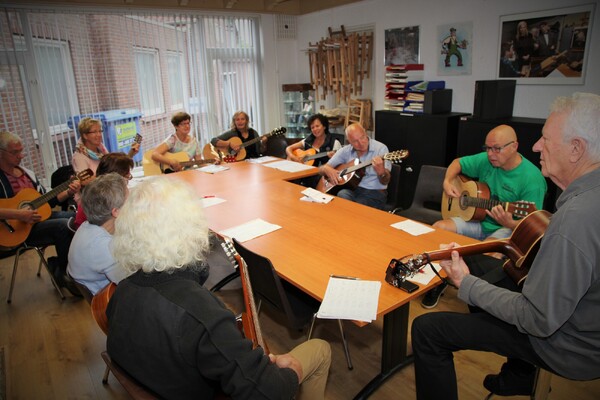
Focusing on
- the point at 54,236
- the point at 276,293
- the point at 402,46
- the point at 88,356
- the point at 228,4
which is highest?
the point at 228,4

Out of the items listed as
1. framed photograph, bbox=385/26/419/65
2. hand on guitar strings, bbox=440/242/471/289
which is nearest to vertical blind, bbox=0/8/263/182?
framed photograph, bbox=385/26/419/65

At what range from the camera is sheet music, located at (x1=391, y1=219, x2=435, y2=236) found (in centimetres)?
235

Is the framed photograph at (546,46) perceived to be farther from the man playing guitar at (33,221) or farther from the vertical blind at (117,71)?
the man playing guitar at (33,221)

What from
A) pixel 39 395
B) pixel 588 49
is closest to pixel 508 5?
pixel 588 49

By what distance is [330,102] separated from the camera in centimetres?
640

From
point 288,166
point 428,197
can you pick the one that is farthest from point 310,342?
point 288,166

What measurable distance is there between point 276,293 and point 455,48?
3.92 meters

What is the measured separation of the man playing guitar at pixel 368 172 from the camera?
11.8 feet

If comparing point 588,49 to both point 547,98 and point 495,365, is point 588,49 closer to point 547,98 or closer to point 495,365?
point 547,98

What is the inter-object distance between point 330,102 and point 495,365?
483 centimetres

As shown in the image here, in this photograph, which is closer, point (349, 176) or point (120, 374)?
point (120, 374)

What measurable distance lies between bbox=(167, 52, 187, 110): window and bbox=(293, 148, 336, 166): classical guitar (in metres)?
2.27

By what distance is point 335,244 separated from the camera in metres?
2.26

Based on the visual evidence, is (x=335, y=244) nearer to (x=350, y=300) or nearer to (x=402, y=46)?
(x=350, y=300)
